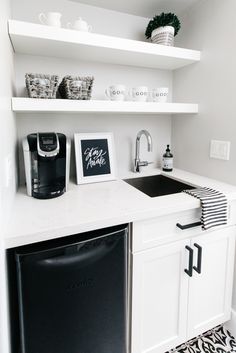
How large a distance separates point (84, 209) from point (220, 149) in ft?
3.14

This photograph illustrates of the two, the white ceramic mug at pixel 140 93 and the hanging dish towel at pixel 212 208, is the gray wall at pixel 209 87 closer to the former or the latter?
the hanging dish towel at pixel 212 208

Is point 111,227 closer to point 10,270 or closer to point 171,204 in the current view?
point 171,204

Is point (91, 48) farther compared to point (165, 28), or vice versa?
point (165, 28)

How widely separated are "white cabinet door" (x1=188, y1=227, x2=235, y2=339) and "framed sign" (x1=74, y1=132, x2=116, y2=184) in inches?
28.2

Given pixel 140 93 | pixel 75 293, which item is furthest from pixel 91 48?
pixel 75 293

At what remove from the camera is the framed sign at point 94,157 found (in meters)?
1.53

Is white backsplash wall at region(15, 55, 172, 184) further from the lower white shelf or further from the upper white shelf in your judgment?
the lower white shelf

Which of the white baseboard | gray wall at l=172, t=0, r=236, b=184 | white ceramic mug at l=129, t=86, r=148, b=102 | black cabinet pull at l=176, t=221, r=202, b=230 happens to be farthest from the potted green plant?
the white baseboard

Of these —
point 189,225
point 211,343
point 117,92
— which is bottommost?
point 211,343

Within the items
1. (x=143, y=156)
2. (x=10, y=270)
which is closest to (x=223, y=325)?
(x=143, y=156)

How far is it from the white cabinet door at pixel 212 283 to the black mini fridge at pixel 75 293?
455mm

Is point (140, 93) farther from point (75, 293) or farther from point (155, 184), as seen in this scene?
point (75, 293)

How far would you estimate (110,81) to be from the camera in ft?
5.40

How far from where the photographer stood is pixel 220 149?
148cm
